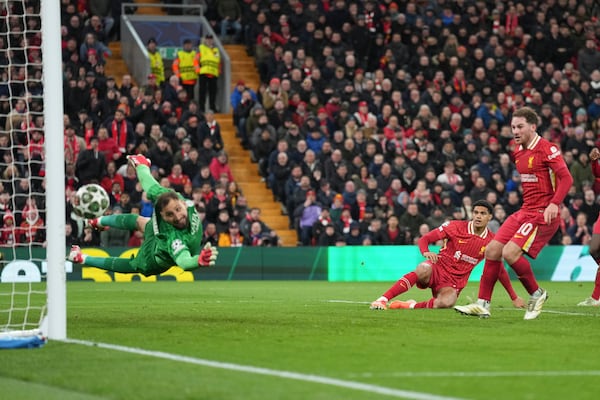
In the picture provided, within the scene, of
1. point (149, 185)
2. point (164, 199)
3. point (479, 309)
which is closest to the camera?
point (164, 199)

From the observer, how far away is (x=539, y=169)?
12.6 metres

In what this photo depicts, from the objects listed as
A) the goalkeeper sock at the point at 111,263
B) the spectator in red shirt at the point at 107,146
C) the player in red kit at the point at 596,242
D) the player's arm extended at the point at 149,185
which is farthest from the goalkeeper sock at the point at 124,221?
the spectator in red shirt at the point at 107,146

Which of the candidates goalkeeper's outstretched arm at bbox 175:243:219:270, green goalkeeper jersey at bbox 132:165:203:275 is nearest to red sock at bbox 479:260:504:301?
green goalkeeper jersey at bbox 132:165:203:275

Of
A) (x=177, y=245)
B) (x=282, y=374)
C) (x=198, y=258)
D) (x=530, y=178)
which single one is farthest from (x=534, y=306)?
(x=282, y=374)

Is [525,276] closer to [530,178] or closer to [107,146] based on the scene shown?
[530,178]

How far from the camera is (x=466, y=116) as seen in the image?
98.7 feet

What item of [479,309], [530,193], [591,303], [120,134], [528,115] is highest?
[528,115]

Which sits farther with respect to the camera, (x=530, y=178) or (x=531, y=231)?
(x=530, y=178)

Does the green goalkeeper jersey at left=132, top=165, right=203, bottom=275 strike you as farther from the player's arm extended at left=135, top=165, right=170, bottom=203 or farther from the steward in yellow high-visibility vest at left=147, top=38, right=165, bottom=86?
the steward in yellow high-visibility vest at left=147, top=38, right=165, bottom=86

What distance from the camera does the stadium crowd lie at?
25.8 metres

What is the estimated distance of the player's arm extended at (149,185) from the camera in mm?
12578

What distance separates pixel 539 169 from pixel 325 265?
13.9 metres

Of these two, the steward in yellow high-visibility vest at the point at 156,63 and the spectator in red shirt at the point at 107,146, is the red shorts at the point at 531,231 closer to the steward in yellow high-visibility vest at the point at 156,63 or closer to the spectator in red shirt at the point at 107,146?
the spectator in red shirt at the point at 107,146

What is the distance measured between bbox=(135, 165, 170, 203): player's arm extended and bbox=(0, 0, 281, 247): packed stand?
10.4 meters
